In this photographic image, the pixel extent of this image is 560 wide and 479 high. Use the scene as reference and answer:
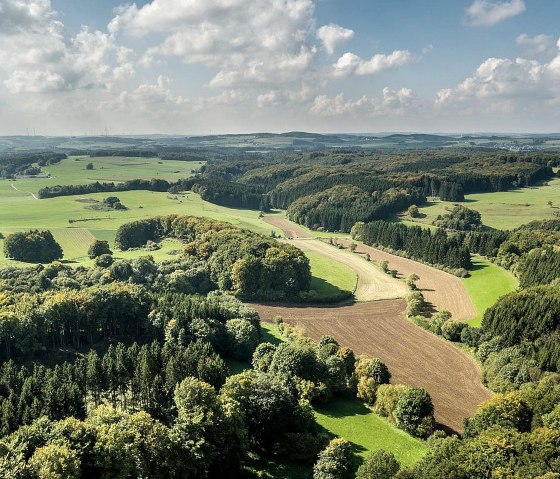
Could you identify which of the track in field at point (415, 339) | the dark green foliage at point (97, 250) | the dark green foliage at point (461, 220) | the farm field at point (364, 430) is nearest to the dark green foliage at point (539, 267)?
the track in field at point (415, 339)

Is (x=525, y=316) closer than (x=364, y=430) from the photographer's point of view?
No

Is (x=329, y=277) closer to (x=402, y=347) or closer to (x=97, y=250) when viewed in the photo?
(x=402, y=347)

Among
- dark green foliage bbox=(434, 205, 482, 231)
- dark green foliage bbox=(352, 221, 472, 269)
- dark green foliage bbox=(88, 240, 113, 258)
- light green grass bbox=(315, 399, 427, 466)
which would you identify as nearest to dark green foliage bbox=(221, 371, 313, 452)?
light green grass bbox=(315, 399, 427, 466)

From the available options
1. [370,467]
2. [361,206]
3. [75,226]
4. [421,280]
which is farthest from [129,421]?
[361,206]

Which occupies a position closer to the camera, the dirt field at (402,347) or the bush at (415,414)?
the bush at (415,414)

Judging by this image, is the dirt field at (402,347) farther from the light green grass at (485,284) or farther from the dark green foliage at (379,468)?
the dark green foliage at (379,468)

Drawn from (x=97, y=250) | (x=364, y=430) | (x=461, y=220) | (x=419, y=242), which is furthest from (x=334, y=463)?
(x=461, y=220)
